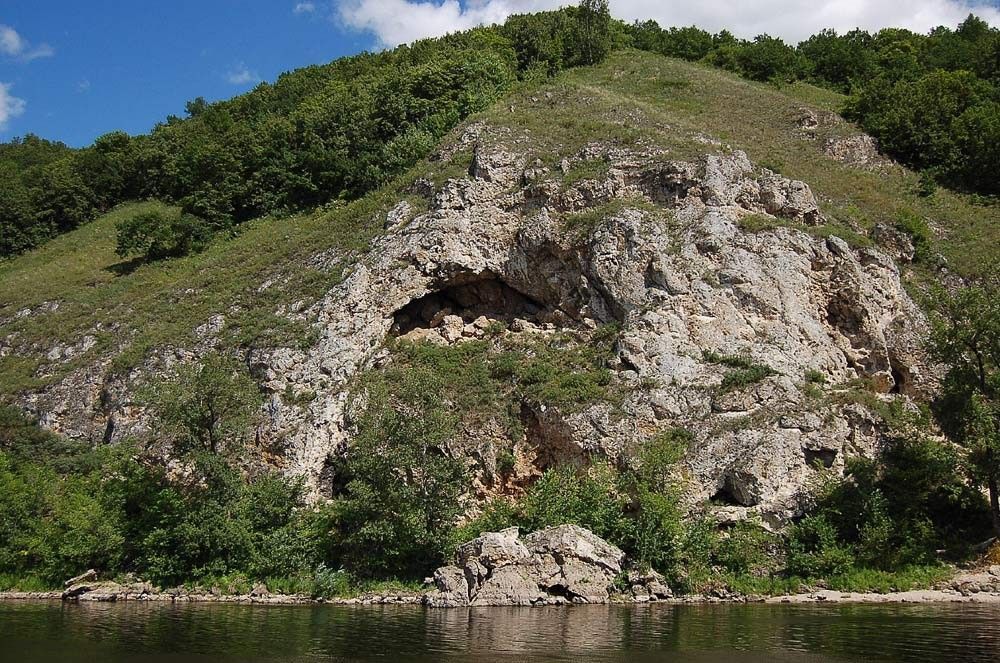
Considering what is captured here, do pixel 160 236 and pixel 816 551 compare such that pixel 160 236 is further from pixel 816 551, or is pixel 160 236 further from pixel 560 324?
pixel 816 551

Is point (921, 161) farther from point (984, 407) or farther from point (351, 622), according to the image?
point (351, 622)

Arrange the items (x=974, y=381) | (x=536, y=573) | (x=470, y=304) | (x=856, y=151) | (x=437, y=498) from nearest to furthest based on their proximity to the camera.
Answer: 1. (x=536, y=573)
2. (x=974, y=381)
3. (x=437, y=498)
4. (x=470, y=304)
5. (x=856, y=151)

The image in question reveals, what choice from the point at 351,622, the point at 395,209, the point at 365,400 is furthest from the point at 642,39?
the point at 351,622

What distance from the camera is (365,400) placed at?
138ft

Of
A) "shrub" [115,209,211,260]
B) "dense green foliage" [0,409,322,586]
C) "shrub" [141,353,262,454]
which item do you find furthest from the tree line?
"dense green foliage" [0,409,322,586]

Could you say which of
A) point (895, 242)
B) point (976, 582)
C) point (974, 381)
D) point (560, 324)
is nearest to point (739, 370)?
point (974, 381)

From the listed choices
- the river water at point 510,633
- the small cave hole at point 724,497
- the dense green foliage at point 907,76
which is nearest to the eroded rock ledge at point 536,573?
the river water at point 510,633

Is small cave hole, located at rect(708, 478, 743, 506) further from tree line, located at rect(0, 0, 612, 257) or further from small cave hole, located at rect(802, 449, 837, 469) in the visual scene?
tree line, located at rect(0, 0, 612, 257)

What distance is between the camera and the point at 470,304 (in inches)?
1992

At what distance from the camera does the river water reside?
19078mm

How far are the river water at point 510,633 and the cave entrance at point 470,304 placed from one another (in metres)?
22.5

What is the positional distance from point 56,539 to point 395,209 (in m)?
27.5

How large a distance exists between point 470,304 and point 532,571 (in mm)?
23430

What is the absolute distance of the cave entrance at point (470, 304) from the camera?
161ft
